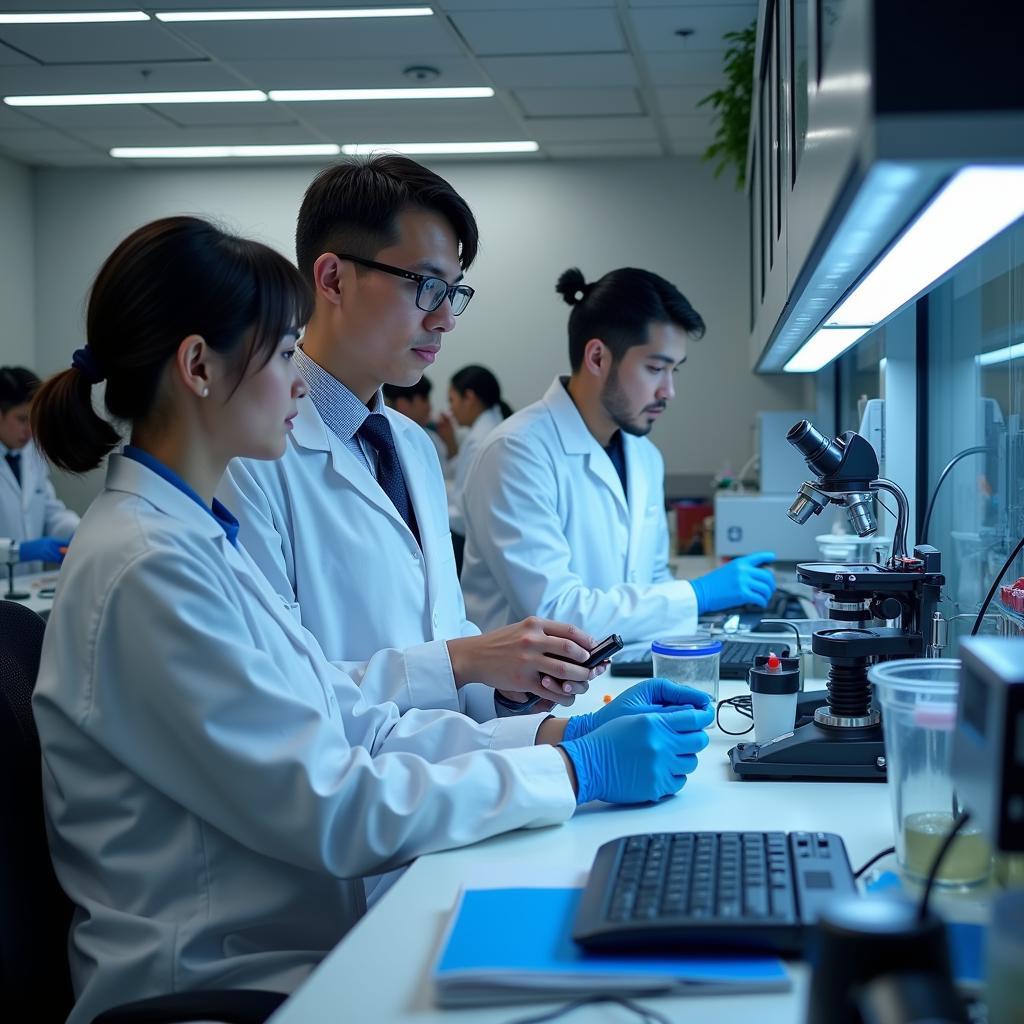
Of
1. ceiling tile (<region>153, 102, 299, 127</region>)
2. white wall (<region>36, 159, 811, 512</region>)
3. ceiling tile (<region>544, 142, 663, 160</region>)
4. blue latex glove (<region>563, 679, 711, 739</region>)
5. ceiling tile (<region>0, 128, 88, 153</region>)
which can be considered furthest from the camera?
white wall (<region>36, 159, 811, 512</region>)

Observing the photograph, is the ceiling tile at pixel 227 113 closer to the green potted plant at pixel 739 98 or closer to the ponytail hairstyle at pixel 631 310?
the green potted plant at pixel 739 98

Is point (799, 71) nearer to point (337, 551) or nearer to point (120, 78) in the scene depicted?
point (337, 551)

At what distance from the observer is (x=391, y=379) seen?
6.08ft

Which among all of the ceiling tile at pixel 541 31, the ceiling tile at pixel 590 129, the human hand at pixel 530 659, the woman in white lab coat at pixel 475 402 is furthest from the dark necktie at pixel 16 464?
the human hand at pixel 530 659

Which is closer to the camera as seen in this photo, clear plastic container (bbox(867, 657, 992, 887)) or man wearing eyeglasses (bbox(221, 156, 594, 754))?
clear plastic container (bbox(867, 657, 992, 887))

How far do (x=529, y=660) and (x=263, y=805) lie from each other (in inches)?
22.8

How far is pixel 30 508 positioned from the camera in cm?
475

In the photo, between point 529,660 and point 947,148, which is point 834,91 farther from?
point 529,660

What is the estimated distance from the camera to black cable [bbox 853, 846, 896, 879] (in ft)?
3.28

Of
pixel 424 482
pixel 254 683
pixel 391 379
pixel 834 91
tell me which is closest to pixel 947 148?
pixel 834 91

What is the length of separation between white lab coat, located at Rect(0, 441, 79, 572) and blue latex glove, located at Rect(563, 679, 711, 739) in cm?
355

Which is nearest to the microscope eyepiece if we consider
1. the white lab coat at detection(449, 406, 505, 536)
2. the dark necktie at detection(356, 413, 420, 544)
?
the dark necktie at detection(356, 413, 420, 544)

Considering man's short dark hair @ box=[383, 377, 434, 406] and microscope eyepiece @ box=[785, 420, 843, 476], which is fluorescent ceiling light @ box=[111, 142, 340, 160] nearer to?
man's short dark hair @ box=[383, 377, 434, 406]

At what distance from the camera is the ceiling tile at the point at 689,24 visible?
389 cm
